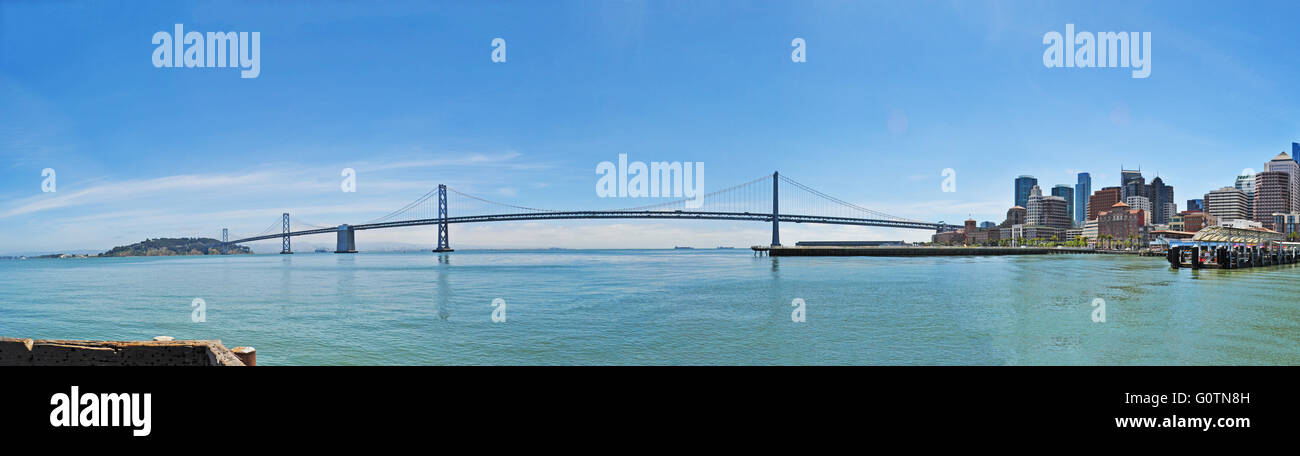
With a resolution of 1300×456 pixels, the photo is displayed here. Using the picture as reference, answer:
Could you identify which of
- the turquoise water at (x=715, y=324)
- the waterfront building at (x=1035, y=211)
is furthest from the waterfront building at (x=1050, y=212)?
the turquoise water at (x=715, y=324)

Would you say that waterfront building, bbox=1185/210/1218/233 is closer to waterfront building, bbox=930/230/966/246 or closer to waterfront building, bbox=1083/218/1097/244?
waterfront building, bbox=1083/218/1097/244

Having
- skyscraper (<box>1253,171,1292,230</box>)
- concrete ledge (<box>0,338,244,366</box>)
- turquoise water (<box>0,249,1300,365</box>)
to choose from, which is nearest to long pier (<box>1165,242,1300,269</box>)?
turquoise water (<box>0,249,1300,365</box>)

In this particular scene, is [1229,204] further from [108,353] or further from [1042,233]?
[108,353]

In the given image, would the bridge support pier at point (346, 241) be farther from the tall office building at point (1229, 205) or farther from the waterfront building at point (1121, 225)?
the tall office building at point (1229, 205)

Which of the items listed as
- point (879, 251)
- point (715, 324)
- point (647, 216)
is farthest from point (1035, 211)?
point (715, 324)
